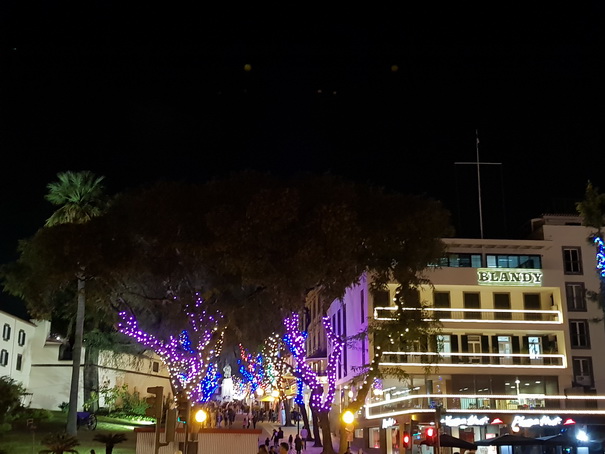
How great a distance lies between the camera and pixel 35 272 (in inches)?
1239

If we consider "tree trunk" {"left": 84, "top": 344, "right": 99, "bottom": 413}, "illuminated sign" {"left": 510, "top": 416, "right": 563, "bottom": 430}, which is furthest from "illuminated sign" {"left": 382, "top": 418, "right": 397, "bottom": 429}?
"tree trunk" {"left": 84, "top": 344, "right": 99, "bottom": 413}

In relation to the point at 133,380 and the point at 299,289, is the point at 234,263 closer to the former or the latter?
the point at 299,289

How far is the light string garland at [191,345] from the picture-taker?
102 feet

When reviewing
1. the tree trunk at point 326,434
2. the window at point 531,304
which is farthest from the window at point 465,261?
the tree trunk at point 326,434

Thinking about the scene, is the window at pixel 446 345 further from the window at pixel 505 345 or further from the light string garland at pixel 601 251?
the light string garland at pixel 601 251

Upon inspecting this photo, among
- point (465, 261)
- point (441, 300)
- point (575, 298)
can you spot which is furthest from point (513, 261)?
point (441, 300)

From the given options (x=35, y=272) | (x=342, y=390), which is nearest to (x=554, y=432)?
(x=342, y=390)

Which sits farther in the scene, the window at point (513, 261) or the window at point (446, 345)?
the window at point (513, 261)

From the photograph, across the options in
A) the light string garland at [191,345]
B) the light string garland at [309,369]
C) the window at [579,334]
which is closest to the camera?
the light string garland at [309,369]

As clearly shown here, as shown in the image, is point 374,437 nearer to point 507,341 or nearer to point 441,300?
point 441,300

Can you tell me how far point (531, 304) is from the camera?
4788cm

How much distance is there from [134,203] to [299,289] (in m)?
7.54

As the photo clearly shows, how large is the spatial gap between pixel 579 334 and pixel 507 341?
4605 mm

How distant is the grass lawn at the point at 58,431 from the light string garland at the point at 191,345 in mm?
3726
